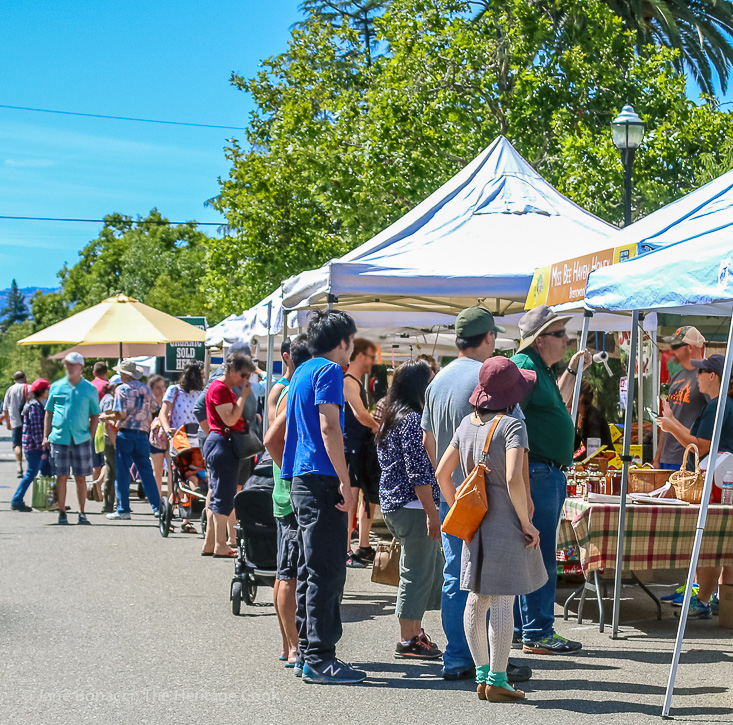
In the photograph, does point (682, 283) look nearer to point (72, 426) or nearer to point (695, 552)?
point (695, 552)

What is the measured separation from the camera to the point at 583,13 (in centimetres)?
2358

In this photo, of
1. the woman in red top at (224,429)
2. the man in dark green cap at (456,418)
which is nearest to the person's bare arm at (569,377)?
the man in dark green cap at (456,418)

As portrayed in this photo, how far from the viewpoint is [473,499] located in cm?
532

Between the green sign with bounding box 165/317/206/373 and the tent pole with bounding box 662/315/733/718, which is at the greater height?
the green sign with bounding box 165/317/206/373

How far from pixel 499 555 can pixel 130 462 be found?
9.19 m

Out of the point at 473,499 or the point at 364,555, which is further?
the point at 364,555

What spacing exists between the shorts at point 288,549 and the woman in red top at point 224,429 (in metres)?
3.86

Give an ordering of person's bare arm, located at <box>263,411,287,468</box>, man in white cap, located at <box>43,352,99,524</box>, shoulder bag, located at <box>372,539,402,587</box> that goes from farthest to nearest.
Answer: man in white cap, located at <box>43,352,99,524</box>
shoulder bag, located at <box>372,539,402,587</box>
person's bare arm, located at <box>263,411,287,468</box>

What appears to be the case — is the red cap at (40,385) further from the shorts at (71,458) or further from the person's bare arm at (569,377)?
the person's bare arm at (569,377)

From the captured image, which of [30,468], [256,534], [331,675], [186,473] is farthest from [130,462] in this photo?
[331,675]

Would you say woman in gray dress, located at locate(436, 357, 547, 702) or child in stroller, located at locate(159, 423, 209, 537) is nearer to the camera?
woman in gray dress, located at locate(436, 357, 547, 702)

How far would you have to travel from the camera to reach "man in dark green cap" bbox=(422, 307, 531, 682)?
584cm

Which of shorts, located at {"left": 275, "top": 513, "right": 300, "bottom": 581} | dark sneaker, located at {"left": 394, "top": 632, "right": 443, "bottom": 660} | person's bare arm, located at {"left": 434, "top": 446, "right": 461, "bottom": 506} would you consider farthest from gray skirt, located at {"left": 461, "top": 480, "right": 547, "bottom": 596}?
dark sneaker, located at {"left": 394, "top": 632, "right": 443, "bottom": 660}

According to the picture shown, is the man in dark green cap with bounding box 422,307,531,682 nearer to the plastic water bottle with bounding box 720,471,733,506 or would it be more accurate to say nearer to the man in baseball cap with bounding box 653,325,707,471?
the plastic water bottle with bounding box 720,471,733,506
